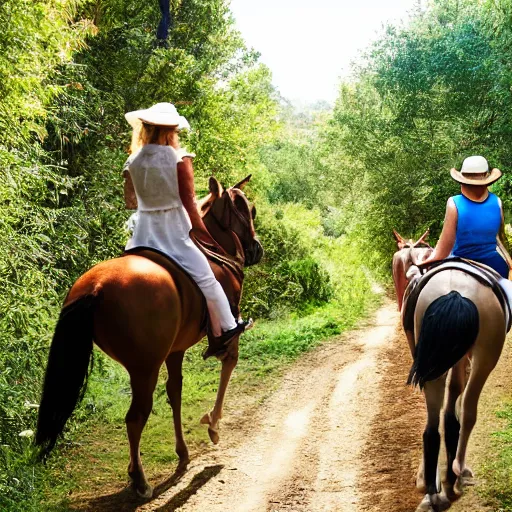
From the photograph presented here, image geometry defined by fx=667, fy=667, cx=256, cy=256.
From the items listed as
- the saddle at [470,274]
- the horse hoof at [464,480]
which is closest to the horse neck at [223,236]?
the saddle at [470,274]

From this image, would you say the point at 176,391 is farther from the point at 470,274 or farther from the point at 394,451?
the point at 470,274

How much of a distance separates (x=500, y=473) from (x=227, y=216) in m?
3.47

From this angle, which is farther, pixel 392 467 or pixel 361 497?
pixel 392 467

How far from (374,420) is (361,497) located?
2.36 meters

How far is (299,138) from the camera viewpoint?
44.8 meters

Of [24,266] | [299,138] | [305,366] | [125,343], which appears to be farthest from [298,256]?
[299,138]

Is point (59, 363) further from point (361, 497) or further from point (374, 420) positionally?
point (374, 420)

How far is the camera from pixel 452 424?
5.08 meters

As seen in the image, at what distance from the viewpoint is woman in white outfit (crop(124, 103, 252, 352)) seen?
18.6 feet

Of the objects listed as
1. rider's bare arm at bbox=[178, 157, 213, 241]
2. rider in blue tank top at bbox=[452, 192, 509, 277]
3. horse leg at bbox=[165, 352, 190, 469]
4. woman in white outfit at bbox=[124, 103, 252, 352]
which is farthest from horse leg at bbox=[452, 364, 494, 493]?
rider's bare arm at bbox=[178, 157, 213, 241]

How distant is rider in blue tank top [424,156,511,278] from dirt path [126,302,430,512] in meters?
1.98

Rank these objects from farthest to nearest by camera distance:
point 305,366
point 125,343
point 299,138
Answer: point 299,138 < point 305,366 < point 125,343

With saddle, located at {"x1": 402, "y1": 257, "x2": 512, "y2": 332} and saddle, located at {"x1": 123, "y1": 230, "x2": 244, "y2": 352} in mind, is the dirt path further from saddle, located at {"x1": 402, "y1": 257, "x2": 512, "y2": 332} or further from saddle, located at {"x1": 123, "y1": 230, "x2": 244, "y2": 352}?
saddle, located at {"x1": 402, "y1": 257, "x2": 512, "y2": 332}

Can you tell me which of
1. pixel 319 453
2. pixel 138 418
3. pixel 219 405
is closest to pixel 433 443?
pixel 319 453
